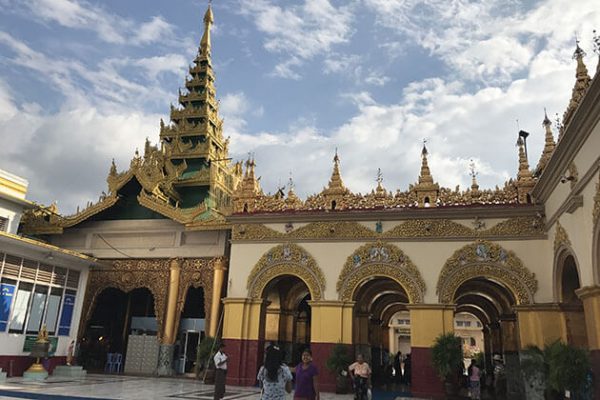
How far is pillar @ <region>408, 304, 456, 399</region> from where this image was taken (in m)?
11.4

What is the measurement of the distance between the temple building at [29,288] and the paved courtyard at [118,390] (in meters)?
1.24

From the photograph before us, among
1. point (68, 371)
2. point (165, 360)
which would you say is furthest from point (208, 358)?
point (68, 371)

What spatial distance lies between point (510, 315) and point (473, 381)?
152 inches

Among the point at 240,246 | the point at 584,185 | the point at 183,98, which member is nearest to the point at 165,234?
the point at 240,246

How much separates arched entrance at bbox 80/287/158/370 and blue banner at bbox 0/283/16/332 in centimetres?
475

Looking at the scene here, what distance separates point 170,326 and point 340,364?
604 cm

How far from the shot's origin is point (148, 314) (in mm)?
19047

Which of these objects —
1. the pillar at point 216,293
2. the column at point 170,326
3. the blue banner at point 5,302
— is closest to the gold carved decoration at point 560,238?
the pillar at point 216,293

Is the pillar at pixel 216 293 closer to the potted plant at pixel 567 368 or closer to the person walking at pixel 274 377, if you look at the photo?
the potted plant at pixel 567 368

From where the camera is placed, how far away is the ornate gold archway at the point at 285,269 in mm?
12828

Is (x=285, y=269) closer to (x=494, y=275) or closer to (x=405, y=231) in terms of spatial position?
(x=405, y=231)

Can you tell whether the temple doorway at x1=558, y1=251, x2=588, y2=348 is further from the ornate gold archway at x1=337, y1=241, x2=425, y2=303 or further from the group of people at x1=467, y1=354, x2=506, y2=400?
the ornate gold archway at x1=337, y1=241, x2=425, y2=303

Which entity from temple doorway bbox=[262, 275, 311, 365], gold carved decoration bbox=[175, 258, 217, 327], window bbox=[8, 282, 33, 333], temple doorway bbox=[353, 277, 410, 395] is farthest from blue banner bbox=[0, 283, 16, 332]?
temple doorway bbox=[353, 277, 410, 395]

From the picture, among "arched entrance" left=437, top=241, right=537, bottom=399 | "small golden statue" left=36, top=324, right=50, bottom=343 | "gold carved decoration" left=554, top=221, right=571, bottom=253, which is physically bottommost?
"small golden statue" left=36, top=324, right=50, bottom=343
